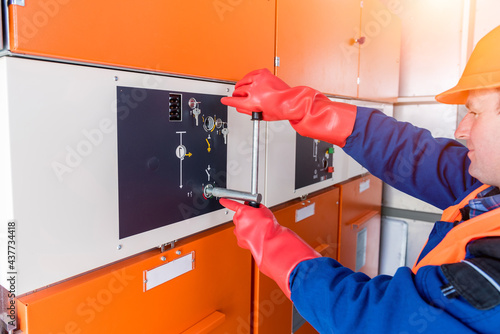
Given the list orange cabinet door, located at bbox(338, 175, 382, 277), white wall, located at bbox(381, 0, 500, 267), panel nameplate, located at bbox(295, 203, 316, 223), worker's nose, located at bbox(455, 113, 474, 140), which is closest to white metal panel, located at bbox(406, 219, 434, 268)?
white wall, located at bbox(381, 0, 500, 267)

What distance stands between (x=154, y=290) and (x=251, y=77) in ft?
2.07

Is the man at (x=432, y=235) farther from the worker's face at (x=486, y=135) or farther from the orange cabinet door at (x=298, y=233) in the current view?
the orange cabinet door at (x=298, y=233)

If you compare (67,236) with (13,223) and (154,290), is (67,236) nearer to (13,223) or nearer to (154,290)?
(13,223)

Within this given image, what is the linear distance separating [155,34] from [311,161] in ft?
3.09

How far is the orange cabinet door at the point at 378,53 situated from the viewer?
6.33 feet

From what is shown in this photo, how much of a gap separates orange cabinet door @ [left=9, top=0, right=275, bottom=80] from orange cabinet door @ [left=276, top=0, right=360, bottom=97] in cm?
10

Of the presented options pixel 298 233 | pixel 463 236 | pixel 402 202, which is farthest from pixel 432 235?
pixel 402 202

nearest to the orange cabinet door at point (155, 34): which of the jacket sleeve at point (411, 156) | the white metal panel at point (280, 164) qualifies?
the white metal panel at point (280, 164)

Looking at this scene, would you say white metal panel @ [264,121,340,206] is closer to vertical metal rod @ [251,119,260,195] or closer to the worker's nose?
vertical metal rod @ [251,119,260,195]

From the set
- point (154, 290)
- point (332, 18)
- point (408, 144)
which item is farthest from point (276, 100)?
point (332, 18)

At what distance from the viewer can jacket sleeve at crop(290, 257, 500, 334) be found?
607mm

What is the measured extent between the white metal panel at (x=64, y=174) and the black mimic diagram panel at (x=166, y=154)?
2 cm

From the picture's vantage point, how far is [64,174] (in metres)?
0.70

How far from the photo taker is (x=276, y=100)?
1.06m
